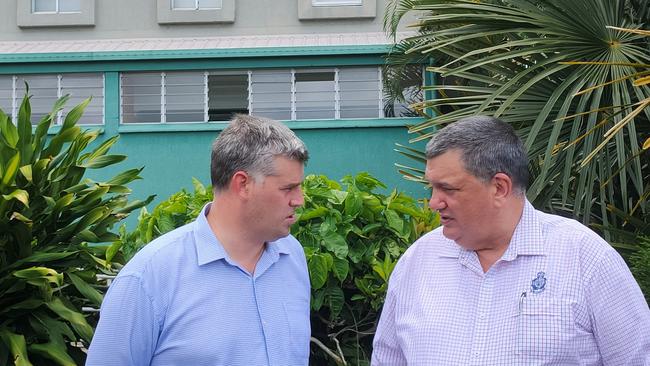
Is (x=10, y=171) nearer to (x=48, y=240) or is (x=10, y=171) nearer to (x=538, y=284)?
(x=48, y=240)

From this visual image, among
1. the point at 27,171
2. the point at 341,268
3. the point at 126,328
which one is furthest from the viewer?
the point at 27,171

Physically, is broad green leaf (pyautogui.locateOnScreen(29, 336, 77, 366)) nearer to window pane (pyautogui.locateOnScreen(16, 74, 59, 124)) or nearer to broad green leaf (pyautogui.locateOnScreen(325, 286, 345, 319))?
broad green leaf (pyautogui.locateOnScreen(325, 286, 345, 319))

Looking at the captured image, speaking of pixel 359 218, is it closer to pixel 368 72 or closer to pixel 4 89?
pixel 368 72

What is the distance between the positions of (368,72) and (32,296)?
28.1 ft

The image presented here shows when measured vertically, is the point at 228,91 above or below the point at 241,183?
above

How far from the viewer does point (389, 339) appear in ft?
10.7

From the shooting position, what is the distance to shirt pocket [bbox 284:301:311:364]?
10.0ft

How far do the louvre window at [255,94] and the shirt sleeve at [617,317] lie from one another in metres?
10.3

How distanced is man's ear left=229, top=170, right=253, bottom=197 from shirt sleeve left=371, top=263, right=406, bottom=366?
66 centimetres

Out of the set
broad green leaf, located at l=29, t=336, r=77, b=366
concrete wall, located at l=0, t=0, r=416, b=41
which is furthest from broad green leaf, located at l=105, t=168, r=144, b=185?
concrete wall, located at l=0, t=0, r=416, b=41

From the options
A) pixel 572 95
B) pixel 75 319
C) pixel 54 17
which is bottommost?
pixel 75 319

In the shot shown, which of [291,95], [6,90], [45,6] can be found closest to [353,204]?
[291,95]

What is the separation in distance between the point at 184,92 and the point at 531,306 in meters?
11.0

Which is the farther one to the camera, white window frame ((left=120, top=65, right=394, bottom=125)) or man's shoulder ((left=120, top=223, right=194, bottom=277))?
white window frame ((left=120, top=65, right=394, bottom=125))
